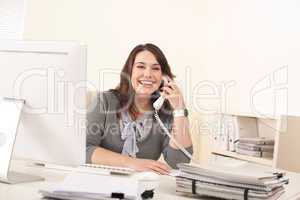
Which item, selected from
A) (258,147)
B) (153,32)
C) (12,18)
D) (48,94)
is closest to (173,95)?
(258,147)

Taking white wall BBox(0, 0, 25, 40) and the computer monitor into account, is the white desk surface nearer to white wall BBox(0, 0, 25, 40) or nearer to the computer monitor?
the computer monitor

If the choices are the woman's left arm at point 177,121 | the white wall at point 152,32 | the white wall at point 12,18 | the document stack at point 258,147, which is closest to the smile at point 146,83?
the woman's left arm at point 177,121

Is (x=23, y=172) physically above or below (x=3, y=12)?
below

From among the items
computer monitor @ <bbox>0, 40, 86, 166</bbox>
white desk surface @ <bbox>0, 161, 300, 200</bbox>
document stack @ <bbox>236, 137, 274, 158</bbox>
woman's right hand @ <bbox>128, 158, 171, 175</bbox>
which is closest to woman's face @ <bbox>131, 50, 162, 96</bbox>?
woman's right hand @ <bbox>128, 158, 171, 175</bbox>

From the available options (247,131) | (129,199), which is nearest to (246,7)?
(247,131)

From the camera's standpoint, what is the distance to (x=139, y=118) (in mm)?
2375

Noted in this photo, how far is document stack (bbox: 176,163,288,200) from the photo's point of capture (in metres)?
1.19

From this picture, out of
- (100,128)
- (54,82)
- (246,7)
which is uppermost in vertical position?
(246,7)

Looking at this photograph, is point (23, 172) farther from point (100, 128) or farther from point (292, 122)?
point (292, 122)

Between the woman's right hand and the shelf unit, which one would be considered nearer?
the woman's right hand

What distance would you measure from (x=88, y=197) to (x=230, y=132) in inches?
83.7

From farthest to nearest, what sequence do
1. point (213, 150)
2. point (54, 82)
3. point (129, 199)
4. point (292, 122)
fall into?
point (213, 150) → point (292, 122) → point (54, 82) → point (129, 199)

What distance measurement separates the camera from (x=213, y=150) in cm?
324

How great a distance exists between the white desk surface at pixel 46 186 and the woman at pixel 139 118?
543 millimetres
